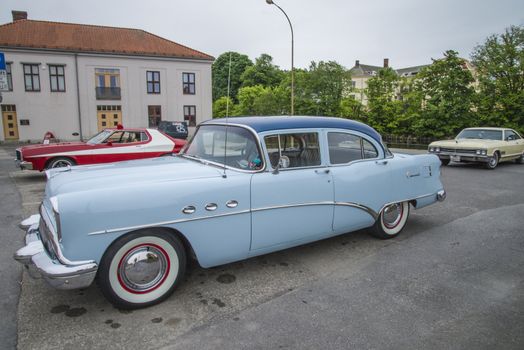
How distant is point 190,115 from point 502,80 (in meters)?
24.3

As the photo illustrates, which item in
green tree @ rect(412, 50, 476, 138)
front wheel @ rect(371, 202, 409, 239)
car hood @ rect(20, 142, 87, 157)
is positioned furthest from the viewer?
green tree @ rect(412, 50, 476, 138)

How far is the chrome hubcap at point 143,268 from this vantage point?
3145 mm

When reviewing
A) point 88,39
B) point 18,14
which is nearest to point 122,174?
point 88,39

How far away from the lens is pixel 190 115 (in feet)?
111

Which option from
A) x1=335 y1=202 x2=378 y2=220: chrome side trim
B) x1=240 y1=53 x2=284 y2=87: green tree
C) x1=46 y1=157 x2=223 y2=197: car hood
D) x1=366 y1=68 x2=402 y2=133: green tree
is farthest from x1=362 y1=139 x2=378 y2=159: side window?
x1=240 y1=53 x2=284 y2=87: green tree

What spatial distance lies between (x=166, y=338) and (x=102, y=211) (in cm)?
112

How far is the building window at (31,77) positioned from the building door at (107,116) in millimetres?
4553

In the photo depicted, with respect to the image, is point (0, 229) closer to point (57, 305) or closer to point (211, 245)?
point (57, 305)

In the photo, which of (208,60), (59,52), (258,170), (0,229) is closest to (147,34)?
(208,60)

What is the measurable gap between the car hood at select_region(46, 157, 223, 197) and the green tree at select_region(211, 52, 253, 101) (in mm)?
58260

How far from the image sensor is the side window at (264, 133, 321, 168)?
3.96 meters

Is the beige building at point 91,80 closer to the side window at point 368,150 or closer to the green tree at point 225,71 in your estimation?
the green tree at point 225,71

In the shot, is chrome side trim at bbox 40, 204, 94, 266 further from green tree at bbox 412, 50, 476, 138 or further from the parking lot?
green tree at bbox 412, 50, 476, 138

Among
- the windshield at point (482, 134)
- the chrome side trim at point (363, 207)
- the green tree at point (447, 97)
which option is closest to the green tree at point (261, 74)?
the green tree at point (447, 97)
